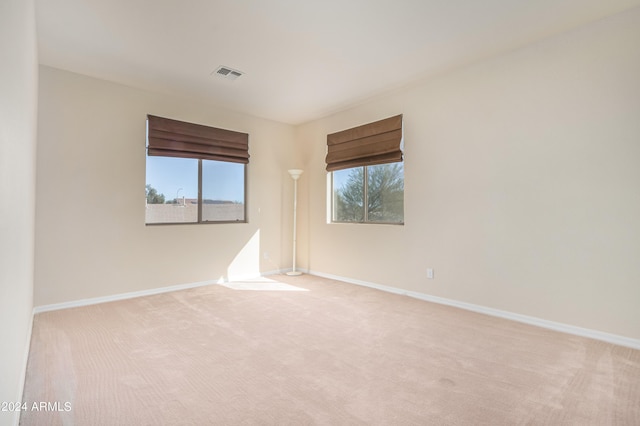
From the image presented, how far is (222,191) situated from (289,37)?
2.62 metres

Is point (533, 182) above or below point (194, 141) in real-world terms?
below

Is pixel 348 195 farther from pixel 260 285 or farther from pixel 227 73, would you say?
pixel 227 73

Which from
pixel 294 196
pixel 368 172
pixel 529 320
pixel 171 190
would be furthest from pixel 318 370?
pixel 294 196

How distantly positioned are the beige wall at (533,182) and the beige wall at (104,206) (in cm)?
262

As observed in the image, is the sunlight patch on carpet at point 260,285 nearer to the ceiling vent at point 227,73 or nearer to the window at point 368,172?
the window at point 368,172

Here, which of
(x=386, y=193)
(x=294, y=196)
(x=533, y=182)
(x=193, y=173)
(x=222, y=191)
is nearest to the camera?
(x=533, y=182)

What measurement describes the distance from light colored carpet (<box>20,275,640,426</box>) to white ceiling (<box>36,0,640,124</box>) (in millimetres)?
2584

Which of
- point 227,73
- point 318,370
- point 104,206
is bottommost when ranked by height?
point 318,370

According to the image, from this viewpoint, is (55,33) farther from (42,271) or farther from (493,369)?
(493,369)

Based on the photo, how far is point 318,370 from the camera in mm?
2086

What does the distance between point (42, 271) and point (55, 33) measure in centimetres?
231

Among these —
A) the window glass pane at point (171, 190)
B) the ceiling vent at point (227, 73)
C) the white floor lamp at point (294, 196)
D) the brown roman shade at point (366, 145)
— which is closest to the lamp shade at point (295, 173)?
the white floor lamp at point (294, 196)

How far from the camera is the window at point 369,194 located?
4.13 metres

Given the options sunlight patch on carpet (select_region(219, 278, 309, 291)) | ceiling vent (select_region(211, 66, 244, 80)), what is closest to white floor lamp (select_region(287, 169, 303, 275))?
sunlight patch on carpet (select_region(219, 278, 309, 291))
